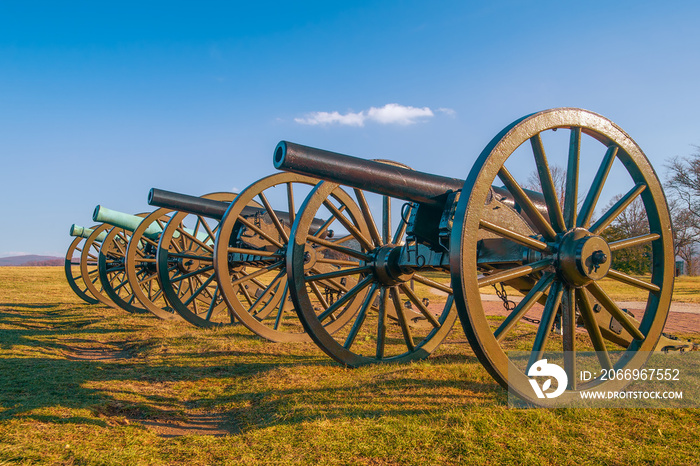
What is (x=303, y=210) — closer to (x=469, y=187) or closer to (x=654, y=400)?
(x=469, y=187)

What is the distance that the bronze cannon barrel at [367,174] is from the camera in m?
3.77

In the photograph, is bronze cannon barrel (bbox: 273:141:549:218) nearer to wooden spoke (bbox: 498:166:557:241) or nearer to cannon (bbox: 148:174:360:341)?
wooden spoke (bbox: 498:166:557:241)

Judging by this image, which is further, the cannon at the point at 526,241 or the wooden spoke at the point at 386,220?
the wooden spoke at the point at 386,220

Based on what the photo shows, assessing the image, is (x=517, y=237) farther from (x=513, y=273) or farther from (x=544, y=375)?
(x=544, y=375)

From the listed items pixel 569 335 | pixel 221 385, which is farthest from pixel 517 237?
pixel 221 385

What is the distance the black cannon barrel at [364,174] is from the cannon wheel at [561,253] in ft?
1.92

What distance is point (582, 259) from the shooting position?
11.7ft

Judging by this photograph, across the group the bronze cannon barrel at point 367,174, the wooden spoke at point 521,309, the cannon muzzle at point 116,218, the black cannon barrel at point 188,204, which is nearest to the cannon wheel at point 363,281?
the bronze cannon barrel at point 367,174

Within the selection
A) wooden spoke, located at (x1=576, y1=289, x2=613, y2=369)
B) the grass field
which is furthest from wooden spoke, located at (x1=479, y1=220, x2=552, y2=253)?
the grass field

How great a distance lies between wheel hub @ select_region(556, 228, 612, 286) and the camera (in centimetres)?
356

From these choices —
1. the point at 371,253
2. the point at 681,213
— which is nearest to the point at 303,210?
the point at 371,253

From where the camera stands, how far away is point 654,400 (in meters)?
3.93

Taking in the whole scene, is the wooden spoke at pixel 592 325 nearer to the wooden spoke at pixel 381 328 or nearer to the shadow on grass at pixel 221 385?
the shadow on grass at pixel 221 385

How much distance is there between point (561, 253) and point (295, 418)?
91.4 inches
